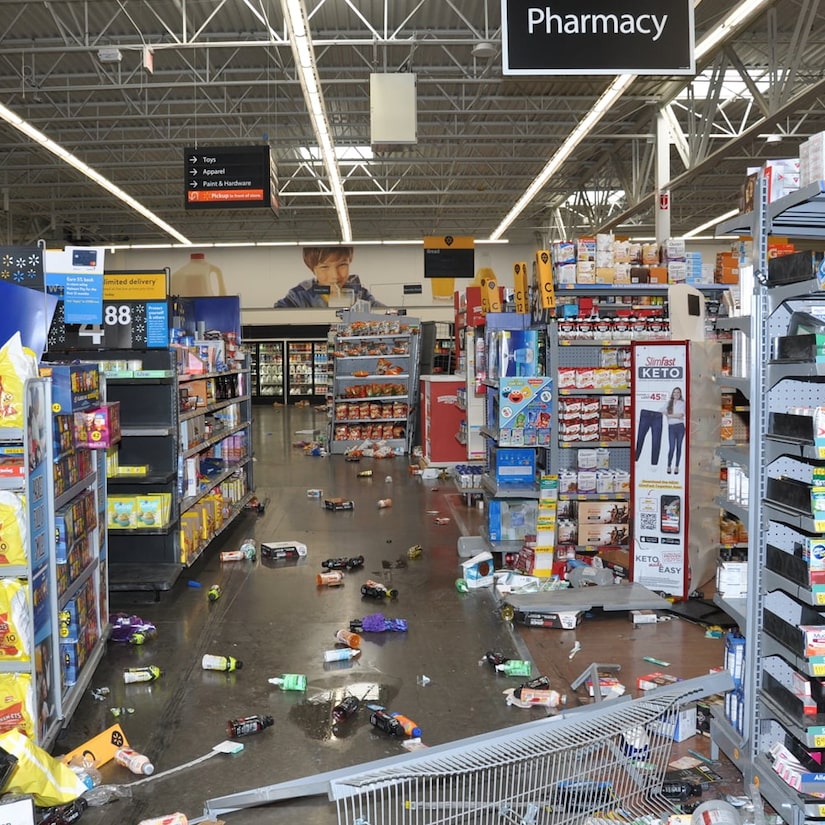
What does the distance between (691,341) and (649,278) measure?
5.45 feet

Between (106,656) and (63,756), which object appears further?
(106,656)

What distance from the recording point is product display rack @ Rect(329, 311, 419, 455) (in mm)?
15570

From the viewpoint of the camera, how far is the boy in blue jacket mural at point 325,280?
29562 millimetres

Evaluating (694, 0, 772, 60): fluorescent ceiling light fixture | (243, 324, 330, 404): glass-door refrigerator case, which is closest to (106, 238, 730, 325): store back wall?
(243, 324, 330, 404): glass-door refrigerator case

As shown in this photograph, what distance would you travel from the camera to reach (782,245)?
3.79 meters

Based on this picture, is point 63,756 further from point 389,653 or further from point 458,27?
point 458,27

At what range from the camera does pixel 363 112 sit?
620 inches

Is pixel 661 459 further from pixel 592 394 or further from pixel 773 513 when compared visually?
pixel 773 513

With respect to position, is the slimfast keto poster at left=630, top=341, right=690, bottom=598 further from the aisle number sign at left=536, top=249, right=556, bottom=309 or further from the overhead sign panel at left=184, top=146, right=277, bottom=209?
the overhead sign panel at left=184, top=146, right=277, bottom=209

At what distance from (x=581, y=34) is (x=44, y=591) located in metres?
4.59

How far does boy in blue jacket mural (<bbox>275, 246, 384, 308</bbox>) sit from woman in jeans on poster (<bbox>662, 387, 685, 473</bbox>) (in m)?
23.9

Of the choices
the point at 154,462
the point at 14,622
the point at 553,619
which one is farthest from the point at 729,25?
the point at 14,622

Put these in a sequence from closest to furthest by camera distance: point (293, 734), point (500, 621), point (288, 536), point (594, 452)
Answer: point (293, 734), point (500, 621), point (594, 452), point (288, 536)

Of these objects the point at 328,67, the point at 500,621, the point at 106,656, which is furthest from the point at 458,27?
the point at 106,656
